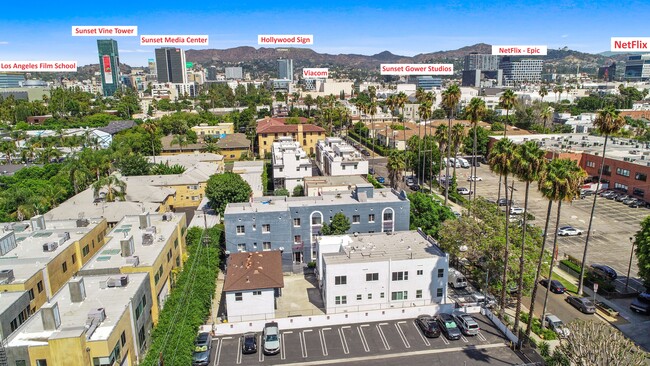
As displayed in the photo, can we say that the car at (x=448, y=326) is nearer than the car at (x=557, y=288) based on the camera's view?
Yes

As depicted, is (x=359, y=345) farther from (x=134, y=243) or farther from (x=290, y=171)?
(x=290, y=171)

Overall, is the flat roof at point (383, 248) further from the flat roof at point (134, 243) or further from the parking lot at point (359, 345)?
the flat roof at point (134, 243)

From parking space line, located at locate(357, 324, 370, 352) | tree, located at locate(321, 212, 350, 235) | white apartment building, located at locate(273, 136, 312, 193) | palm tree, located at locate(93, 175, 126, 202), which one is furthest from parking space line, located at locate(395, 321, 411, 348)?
palm tree, located at locate(93, 175, 126, 202)

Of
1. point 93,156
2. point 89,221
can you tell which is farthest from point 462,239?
point 93,156

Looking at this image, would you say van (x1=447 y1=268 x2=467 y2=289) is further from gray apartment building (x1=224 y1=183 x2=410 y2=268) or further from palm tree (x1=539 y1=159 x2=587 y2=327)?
palm tree (x1=539 y1=159 x2=587 y2=327)

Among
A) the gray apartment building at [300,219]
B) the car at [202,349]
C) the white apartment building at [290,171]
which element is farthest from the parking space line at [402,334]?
the white apartment building at [290,171]

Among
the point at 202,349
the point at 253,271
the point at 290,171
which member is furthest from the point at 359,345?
the point at 290,171
